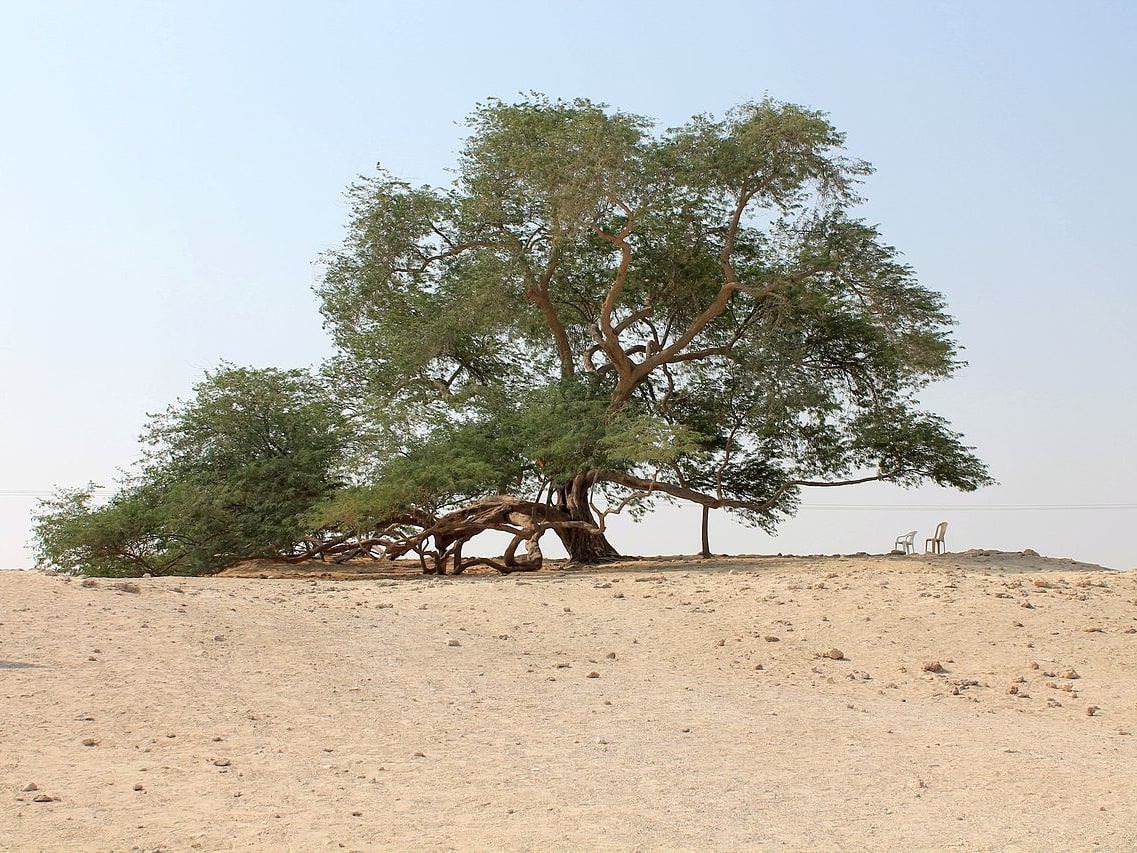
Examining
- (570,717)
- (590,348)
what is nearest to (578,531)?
(590,348)

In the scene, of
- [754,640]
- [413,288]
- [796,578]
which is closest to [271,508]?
[413,288]

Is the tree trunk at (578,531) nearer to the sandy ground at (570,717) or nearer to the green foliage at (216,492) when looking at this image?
the green foliage at (216,492)

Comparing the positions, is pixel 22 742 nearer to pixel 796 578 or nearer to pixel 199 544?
pixel 796 578

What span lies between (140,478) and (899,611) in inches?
601

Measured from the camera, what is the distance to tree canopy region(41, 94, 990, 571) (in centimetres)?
Result: 2031

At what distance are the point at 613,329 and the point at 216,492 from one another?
806cm

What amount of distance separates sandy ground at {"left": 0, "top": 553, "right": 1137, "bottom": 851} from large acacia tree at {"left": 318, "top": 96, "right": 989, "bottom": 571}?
5.80 m

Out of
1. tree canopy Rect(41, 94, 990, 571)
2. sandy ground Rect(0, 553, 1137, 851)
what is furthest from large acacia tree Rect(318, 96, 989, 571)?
sandy ground Rect(0, 553, 1137, 851)

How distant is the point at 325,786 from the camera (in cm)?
641

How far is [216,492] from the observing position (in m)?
20.7

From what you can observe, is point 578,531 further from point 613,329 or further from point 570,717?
point 570,717

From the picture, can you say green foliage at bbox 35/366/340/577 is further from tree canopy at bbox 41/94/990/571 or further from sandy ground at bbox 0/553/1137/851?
sandy ground at bbox 0/553/1137/851

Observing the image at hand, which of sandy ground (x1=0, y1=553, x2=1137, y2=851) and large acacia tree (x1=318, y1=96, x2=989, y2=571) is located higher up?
large acacia tree (x1=318, y1=96, x2=989, y2=571)

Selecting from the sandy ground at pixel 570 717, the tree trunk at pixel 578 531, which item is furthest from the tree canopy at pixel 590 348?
the sandy ground at pixel 570 717
